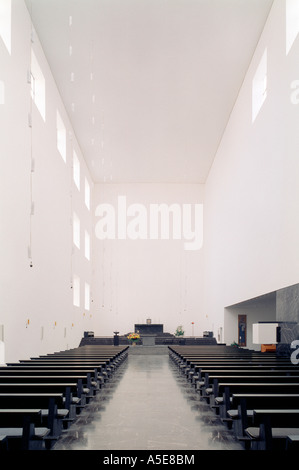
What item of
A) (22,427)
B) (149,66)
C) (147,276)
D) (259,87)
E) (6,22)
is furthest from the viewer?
(147,276)

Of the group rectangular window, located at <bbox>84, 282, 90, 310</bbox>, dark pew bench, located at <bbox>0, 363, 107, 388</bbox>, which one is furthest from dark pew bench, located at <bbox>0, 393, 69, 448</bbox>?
rectangular window, located at <bbox>84, 282, 90, 310</bbox>

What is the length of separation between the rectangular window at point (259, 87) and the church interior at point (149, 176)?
0.09m

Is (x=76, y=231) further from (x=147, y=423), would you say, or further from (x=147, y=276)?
(x=147, y=423)

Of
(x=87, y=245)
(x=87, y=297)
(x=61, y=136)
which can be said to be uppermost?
(x=61, y=136)

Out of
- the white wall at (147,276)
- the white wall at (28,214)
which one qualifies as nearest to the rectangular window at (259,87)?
the white wall at (28,214)

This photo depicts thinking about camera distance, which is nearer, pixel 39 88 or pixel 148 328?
pixel 39 88

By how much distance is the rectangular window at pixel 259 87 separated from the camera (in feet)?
44.1

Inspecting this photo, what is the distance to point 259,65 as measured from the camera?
1391 centimetres

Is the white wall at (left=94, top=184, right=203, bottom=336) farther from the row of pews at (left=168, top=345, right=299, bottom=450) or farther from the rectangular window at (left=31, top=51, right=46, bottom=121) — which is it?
the row of pews at (left=168, top=345, right=299, bottom=450)

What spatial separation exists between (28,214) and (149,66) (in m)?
6.58

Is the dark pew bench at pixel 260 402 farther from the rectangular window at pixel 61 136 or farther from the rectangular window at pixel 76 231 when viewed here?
the rectangular window at pixel 76 231

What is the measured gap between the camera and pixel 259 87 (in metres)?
14.3

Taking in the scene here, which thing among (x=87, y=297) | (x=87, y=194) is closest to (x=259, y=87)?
(x=87, y=194)

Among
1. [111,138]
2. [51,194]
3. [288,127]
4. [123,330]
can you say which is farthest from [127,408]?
[123,330]
